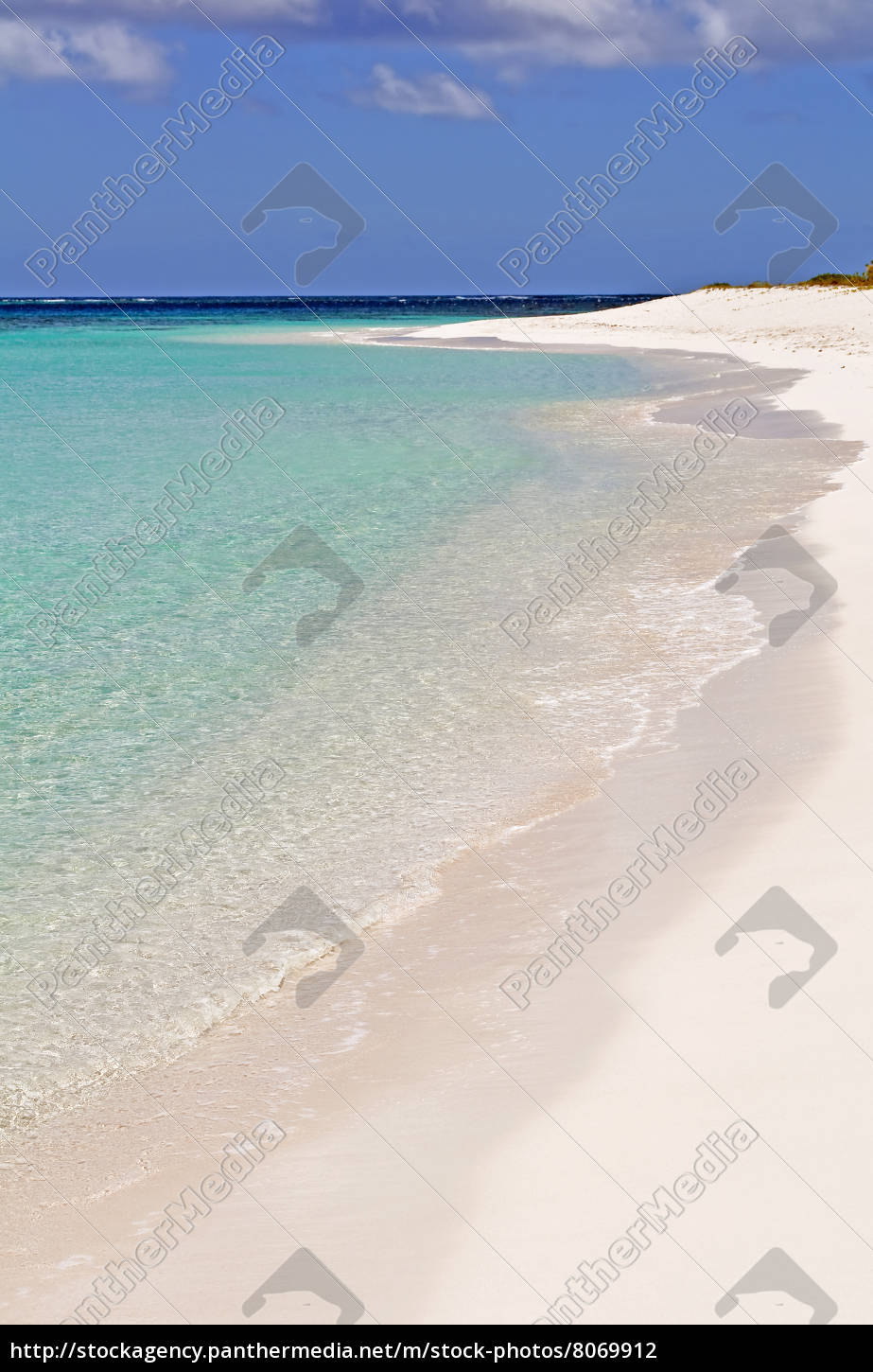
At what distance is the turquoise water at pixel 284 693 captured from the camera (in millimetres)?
5016

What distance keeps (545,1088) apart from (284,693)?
463 centimetres

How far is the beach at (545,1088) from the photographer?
314cm

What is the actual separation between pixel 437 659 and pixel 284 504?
294 inches

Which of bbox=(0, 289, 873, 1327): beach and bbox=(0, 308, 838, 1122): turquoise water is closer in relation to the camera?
bbox=(0, 289, 873, 1327): beach

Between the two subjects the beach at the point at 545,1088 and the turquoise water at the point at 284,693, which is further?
the turquoise water at the point at 284,693

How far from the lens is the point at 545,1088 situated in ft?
12.8

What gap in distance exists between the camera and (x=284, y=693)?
8164 mm

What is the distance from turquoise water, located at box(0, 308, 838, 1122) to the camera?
197 inches

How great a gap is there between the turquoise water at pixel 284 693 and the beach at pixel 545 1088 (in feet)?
0.32

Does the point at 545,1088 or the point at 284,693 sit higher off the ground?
the point at 545,1088

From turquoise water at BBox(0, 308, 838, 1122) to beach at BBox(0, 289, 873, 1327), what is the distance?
0.10m

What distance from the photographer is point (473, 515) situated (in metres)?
14.3

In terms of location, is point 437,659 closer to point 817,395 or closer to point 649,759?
point 649,759

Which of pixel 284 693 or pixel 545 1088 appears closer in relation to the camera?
pixel 545 1088
